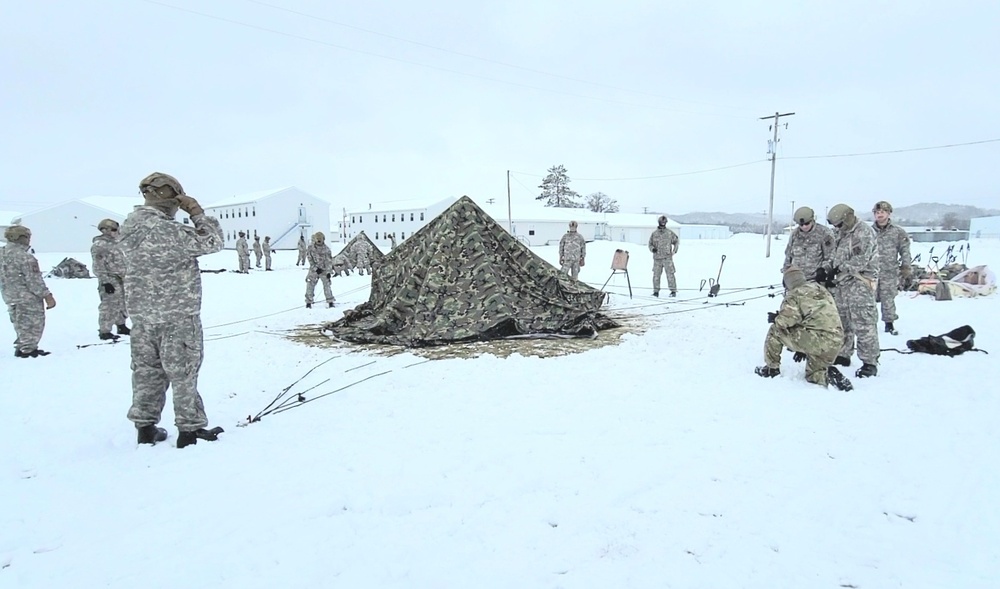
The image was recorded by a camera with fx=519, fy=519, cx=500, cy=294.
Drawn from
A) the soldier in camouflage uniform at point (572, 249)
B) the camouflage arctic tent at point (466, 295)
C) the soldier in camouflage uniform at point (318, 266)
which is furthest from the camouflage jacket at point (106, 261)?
the soldier in camouflage uniform at point (572, 249)

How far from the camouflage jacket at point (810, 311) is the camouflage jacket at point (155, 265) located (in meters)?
5.25

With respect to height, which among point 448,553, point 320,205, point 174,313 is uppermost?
point 320,205

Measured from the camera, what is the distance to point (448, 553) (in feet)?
8.47

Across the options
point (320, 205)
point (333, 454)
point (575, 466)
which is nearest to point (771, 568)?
point (575, 466)

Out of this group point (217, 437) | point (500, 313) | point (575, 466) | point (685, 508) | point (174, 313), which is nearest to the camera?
point (685, 508)

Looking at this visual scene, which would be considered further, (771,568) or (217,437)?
(217,437)

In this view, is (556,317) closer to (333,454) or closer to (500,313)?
(500,313)

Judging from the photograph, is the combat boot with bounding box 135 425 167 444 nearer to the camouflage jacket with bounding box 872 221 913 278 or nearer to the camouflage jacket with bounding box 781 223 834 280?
the camouflage jacket with bounding box 781 223 834 280

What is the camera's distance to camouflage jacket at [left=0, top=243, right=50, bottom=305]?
266 inches

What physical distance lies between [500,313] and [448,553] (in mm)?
5271

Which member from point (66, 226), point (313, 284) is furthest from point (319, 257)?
point (66, 226)

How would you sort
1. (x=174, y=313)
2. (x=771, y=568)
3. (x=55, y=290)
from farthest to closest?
(x=55, y=290) → (x=174, y=313) → (x=771, y=568)

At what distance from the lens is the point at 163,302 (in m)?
3.68

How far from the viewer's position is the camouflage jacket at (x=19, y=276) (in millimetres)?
6754
